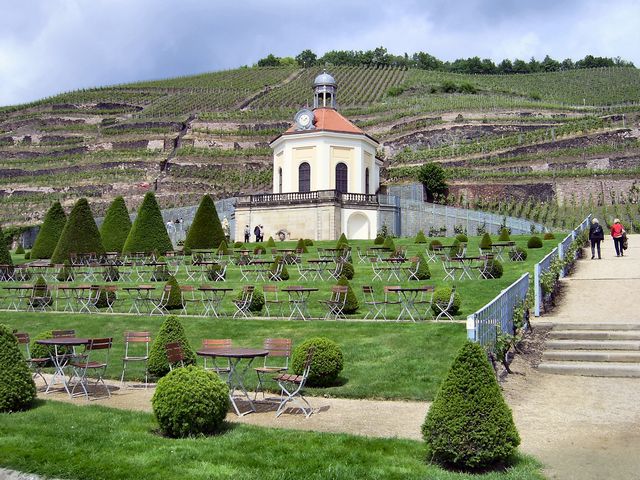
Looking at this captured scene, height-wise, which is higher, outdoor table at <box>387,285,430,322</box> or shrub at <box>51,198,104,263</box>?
shrub at <box>51,198,104,263</box>

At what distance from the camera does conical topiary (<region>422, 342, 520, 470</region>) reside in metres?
6.71

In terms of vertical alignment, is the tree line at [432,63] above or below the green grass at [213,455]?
above

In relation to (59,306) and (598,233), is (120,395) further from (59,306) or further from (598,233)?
(598,233)

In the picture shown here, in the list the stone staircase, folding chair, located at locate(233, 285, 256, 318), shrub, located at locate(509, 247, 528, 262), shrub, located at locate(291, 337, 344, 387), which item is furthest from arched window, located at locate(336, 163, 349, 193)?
shrub, located at locate(291, 337, 344, 387)

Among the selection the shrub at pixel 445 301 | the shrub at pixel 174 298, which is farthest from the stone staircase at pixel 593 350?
the shrub at pixel 174 298

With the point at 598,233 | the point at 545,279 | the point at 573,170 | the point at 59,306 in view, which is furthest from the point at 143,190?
the point at 545,279

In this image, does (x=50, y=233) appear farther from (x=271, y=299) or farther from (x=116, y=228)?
(x=271, y=299)

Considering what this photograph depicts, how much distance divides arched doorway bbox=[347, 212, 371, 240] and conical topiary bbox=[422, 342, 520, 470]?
34.5m

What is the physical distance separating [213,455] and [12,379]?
4208mm

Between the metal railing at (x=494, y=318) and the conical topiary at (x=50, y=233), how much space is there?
90.6 feet

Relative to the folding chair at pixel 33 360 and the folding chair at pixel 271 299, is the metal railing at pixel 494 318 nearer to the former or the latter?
the folding chair at pixel 271 299

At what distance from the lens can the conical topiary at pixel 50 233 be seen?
3491 cm

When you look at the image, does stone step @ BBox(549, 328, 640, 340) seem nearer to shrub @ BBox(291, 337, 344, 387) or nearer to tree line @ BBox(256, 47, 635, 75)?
shrub @ BBox(291, 337, 344, 387)

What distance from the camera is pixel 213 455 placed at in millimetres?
7184
